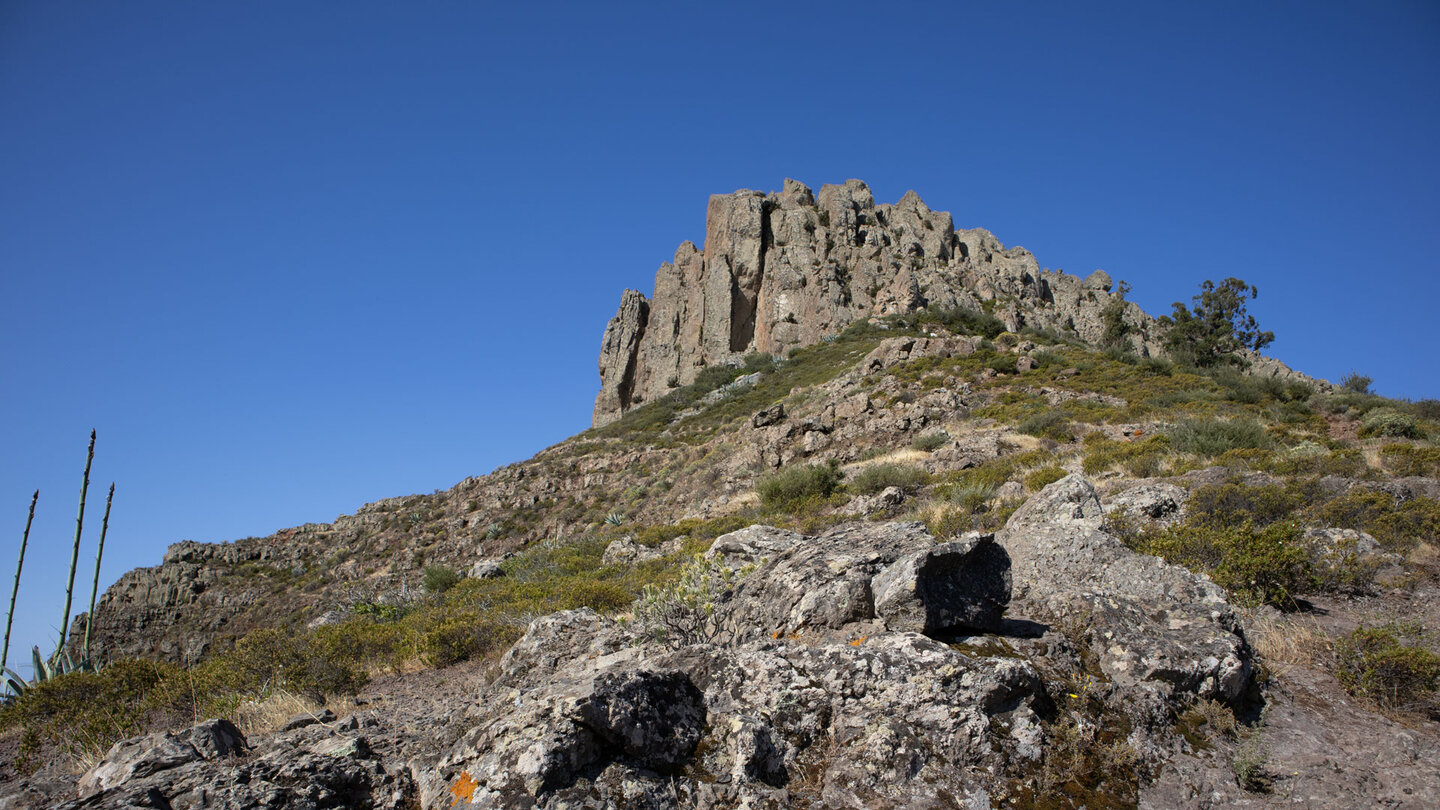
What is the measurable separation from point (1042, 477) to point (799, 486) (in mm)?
5954

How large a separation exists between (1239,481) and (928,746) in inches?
346

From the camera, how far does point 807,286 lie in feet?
174

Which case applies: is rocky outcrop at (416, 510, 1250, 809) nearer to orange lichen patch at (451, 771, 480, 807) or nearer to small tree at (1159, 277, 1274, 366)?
orange lichen patch at (451, 771, 480, 807)

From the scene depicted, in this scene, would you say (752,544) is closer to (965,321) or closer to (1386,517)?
(1386,517)

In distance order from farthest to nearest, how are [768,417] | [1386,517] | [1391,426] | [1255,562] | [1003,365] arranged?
[1003,365]
[768,417]
[1391,426]
[1386,517]
[1255,562]

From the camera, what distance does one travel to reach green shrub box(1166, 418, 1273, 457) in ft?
42.2

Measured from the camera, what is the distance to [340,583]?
27.2 m

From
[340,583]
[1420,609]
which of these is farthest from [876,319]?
[1420,609]

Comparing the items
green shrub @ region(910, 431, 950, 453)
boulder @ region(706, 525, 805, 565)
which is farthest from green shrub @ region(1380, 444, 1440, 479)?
boulder @ region(706, 525, 805, 565)

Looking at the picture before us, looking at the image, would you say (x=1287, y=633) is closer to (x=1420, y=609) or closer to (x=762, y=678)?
(x=1420, y=609)

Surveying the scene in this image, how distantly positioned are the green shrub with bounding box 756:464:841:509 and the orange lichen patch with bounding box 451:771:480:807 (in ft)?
41.1

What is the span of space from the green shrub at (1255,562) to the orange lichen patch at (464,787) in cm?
642

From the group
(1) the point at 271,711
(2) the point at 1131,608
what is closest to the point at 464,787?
(1) the point at 271,711

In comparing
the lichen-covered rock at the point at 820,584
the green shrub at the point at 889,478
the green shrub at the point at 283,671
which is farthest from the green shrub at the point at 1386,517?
the green shrub at the point at 283,671
